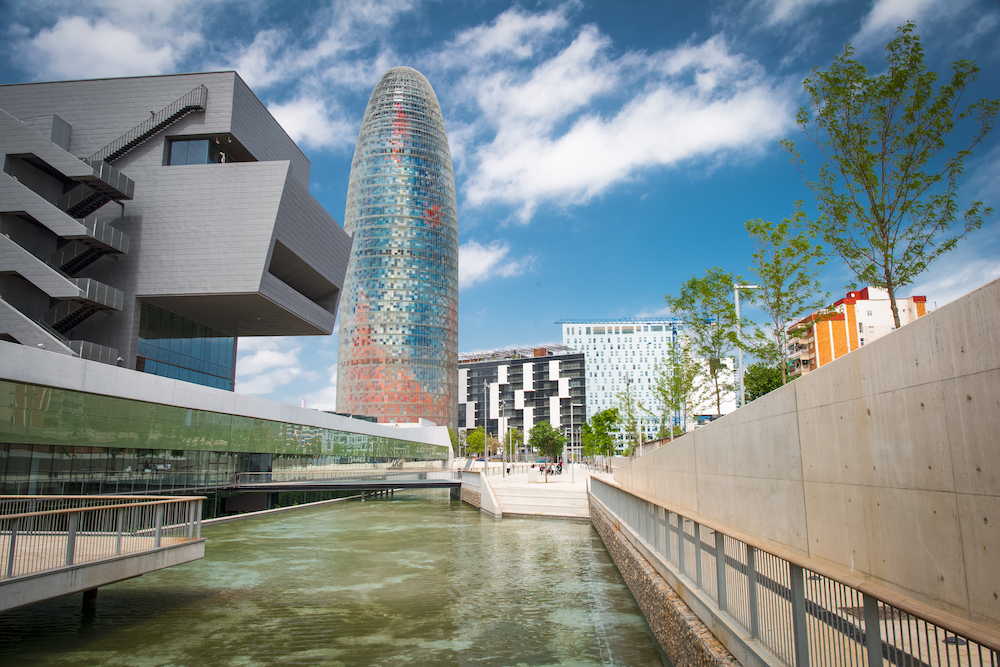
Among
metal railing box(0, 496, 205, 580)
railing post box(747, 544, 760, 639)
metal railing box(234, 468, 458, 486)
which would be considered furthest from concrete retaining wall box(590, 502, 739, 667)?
metal railing box(234, 468, 458, 486)

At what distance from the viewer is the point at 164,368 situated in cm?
4106

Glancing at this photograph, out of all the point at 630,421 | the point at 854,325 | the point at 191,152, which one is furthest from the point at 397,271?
the point at 191,152

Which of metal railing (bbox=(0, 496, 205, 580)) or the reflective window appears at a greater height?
the reflective window

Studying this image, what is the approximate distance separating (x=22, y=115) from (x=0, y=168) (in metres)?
11.4

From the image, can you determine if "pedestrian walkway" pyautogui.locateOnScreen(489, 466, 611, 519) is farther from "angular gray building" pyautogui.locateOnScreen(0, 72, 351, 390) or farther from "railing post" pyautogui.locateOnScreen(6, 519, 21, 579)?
"railing post" pyautogui.locateOnScreen(6, 519, 21, 579)

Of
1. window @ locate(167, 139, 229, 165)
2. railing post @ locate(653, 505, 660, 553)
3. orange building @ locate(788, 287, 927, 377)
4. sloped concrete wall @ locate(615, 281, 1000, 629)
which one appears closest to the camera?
sloped concrete wall @ locate(615, 281, 1000, 629)

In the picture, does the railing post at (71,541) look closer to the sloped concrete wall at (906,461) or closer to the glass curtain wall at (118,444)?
the sloped concrete wall at (906,461)

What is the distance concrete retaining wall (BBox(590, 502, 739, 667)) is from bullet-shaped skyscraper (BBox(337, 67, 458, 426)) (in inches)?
4823

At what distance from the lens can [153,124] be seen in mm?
39781

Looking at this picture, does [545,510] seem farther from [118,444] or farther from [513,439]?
[513,439]

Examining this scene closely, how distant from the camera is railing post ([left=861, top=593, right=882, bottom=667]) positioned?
3654mm

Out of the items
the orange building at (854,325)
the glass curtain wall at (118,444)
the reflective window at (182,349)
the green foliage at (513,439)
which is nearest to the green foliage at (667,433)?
the orange building at (854,325)

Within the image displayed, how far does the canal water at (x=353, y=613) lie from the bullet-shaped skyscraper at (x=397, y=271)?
112 m

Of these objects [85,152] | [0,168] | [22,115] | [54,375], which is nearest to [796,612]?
[54,375]
